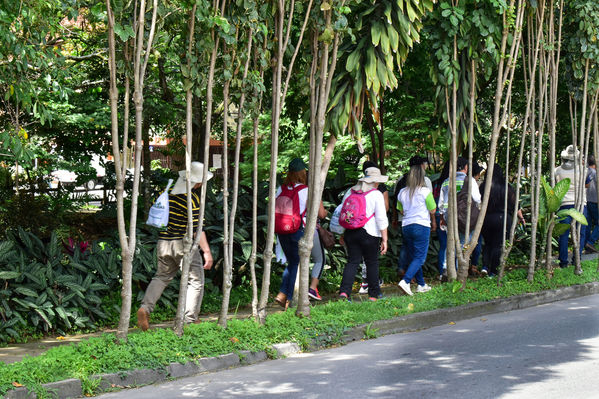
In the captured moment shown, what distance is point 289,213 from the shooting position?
9.80 metres

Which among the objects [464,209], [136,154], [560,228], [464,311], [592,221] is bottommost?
[464,311]

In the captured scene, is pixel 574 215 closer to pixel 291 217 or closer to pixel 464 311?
pixel 464 311

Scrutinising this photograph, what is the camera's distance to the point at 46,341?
828 cm

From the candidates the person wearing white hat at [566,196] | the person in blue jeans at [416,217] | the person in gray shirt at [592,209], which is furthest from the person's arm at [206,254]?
the person in gray shirt at [592,209]

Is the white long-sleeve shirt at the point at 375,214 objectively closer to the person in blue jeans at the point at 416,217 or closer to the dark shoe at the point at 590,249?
the person in blue jeans at the point at 416,217

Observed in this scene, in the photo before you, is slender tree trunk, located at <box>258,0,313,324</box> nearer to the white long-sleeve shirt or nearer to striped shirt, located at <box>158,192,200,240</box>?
striped shirt, located at <box>158,192,200,240</box>

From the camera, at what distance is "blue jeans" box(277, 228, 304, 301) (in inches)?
393

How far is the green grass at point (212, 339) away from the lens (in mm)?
6277

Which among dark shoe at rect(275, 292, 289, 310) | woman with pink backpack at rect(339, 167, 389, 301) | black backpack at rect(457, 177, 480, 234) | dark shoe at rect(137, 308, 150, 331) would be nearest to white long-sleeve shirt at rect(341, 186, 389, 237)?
woman with pink backpack at rect(339, 167, 389, 301)

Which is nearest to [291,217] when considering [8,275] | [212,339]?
[212,339]

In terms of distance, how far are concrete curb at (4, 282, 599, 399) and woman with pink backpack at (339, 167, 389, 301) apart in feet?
3.54

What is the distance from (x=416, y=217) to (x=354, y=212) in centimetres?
132

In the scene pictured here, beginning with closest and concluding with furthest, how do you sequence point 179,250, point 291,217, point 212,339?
A: point 212,339, point 179,250, point 291,217

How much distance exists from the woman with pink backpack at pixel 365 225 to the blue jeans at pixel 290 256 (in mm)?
662
